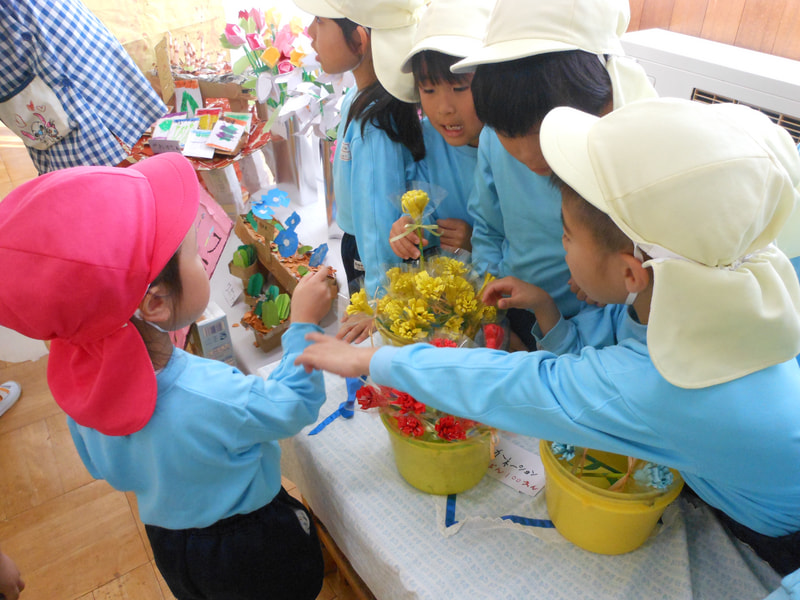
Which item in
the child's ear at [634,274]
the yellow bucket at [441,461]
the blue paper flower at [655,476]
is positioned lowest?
the yellow bucket at [441,461]

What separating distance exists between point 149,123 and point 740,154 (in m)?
2.06

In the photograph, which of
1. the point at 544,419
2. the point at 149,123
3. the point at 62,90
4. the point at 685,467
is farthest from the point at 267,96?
the point at 685,467

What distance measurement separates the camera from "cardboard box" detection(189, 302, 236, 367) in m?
1.70

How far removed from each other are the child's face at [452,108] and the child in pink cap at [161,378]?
0.44 meters

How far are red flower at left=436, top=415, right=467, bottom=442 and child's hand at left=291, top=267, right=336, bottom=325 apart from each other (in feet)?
0.92

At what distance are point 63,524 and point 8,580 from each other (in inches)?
25.1

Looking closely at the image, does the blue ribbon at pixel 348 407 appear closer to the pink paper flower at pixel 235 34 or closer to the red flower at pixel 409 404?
the red flower at pixel 409 404

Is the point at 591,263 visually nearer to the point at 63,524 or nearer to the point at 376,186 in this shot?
the point at 376,186

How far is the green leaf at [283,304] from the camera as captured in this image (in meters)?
1.80

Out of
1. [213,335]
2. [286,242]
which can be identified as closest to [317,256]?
[286,242]

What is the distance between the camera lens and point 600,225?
2.33 feet

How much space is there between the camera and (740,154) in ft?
1.79

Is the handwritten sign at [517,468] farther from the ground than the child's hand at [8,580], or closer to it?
farther from the ground

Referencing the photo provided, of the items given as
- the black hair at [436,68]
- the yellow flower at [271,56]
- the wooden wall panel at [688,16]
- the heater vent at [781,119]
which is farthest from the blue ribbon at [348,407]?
the wooden wall panel at [688,16]
